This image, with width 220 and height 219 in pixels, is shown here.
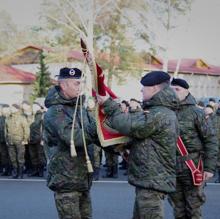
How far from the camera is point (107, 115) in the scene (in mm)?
4906

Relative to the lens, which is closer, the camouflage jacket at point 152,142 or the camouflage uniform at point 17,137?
the camouflage jacket at point 152,142

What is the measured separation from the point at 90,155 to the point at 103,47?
32.3 m

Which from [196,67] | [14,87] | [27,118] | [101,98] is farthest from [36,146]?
[196,67]

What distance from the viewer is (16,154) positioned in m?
13.6

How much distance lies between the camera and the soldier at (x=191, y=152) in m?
6.31

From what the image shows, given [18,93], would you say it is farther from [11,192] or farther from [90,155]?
[90,155]

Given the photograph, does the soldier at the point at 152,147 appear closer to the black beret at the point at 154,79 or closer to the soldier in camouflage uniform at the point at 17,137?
the black beret at the point at 154,79

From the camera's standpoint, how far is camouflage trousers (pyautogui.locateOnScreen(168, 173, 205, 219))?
6328 mm

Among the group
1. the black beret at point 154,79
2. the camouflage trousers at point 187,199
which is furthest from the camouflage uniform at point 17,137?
the black beret at point 154,79

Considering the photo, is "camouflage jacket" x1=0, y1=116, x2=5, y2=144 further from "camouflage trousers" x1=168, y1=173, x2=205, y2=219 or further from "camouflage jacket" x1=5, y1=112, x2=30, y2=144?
"camouflage trousers" x1=168, y1=173, x2=205, y2=219

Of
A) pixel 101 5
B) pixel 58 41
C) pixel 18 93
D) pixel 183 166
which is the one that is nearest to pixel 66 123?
pixel 183 166

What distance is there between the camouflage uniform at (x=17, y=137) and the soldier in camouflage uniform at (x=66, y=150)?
8.23 m

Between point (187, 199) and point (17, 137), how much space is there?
307 inches

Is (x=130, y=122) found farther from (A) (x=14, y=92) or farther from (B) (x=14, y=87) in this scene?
(B) (x=14, y=87)
